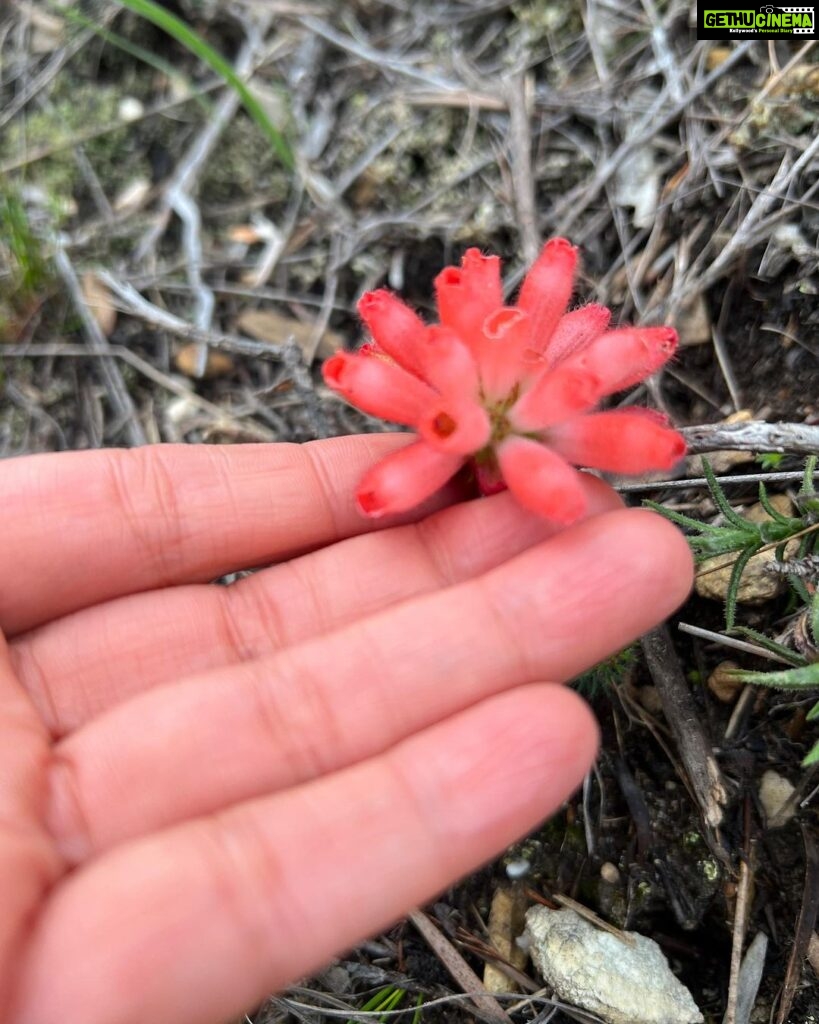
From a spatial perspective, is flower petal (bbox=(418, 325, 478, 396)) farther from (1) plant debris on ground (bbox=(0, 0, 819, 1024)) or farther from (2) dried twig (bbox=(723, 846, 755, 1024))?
(2) dried twig (bbox=(723, 846, 755, 1024))

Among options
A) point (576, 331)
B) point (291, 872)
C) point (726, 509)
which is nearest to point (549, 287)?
point (576, 331)

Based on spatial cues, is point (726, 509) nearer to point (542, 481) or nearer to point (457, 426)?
point (542, 481)

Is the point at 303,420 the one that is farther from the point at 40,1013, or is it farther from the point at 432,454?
the point at 40,1013

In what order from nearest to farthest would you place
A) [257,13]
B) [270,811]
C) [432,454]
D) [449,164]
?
[270,811], [432,454], [449,164], [257,13]

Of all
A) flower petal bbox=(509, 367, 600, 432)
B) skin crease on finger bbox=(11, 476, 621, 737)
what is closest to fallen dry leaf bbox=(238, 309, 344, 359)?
skin crease on finger bbox=(11, 476, 621, 737)

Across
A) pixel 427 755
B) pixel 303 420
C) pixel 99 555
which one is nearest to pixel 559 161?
pixel 303 420

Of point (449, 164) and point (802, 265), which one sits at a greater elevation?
point (449, 164)
